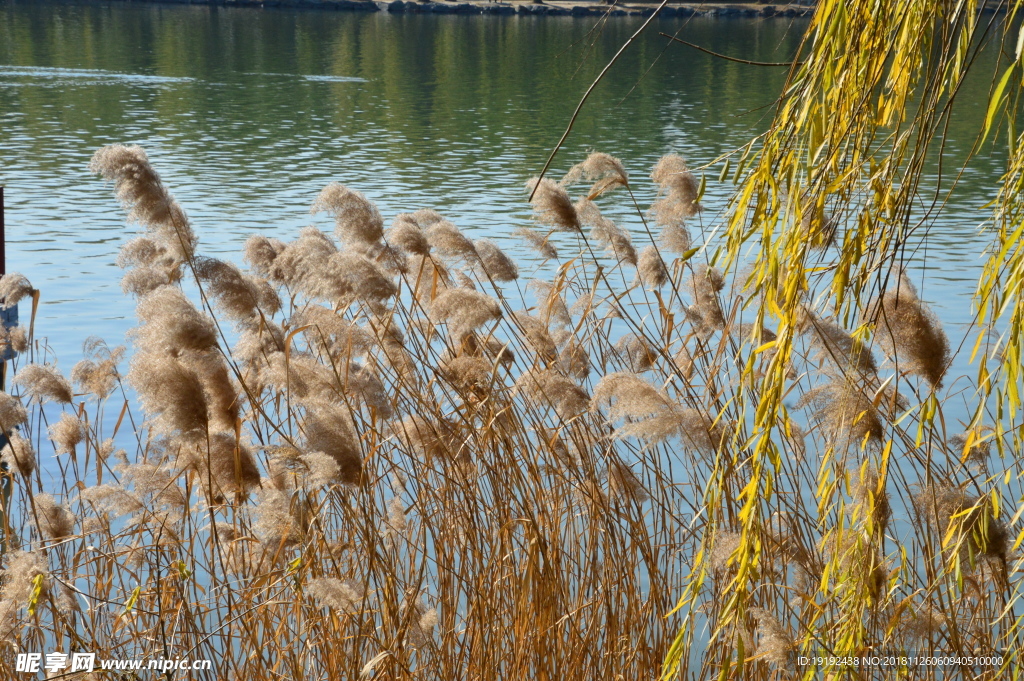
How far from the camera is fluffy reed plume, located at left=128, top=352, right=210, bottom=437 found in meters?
2.18

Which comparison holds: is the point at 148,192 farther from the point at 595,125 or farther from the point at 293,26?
the point at 293,26

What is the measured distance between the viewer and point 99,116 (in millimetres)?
18562

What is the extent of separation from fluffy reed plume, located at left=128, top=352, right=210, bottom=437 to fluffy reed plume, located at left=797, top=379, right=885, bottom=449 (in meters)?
1.23

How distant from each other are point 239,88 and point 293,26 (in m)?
20.5

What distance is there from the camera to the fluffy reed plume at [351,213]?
3.08m

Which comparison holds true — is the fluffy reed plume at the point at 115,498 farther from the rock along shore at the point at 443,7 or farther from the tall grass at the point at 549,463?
the rock along shore at the point at 443,7

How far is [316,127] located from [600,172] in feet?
52.8

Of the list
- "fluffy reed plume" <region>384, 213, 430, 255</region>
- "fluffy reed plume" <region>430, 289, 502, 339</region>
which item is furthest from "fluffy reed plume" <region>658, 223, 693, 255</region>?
"fluffy reed plume" <region>430, 289, 502, 339</region>

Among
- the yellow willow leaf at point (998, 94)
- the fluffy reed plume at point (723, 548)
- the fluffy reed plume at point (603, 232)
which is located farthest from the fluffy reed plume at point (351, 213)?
the yellow willow leaf at point (998, 94)

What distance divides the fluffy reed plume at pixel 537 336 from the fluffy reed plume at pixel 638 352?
0.31 metres

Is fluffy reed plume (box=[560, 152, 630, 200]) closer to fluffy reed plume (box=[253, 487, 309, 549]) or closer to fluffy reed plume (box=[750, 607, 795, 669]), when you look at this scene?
fluffy reed plume (box=[253, 487, 309, 549])

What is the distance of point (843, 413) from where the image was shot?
1763 millimetres

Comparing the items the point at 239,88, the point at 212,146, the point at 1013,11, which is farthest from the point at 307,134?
the point at 1013,11

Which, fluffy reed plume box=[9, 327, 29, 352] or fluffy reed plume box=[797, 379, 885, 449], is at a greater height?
fluffy reed plume box=[797, 379, 885, 449]
